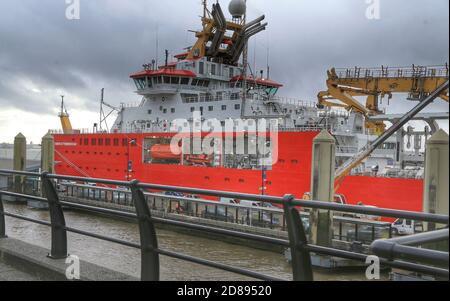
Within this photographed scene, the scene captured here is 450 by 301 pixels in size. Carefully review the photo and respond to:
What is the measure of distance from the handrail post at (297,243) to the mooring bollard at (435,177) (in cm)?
657

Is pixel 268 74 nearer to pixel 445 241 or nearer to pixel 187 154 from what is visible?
pixel 187 154

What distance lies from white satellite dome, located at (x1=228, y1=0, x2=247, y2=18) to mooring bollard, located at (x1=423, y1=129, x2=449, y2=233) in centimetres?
2932

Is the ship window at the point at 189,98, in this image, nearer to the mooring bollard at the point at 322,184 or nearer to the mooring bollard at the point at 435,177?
the mooring bollard at the point at 322,184

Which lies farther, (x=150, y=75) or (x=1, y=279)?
(x=150, y=75)

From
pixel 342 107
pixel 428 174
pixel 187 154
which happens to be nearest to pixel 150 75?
pixel 187 154

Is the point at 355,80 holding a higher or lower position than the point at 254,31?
lower

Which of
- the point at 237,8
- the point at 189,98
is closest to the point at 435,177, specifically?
the point at 189,98

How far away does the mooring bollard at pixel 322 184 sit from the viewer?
10.8 meters

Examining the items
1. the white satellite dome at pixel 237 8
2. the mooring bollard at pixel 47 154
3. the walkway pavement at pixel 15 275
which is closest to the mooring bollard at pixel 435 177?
the walkway pavement at pixel 15 275

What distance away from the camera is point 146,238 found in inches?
145

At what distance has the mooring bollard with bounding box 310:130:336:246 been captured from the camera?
10820mm

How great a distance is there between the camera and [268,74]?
123 ft

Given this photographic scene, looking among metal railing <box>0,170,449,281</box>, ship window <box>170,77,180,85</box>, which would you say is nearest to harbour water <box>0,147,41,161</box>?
ship window <box>170,77,180,85</box>
